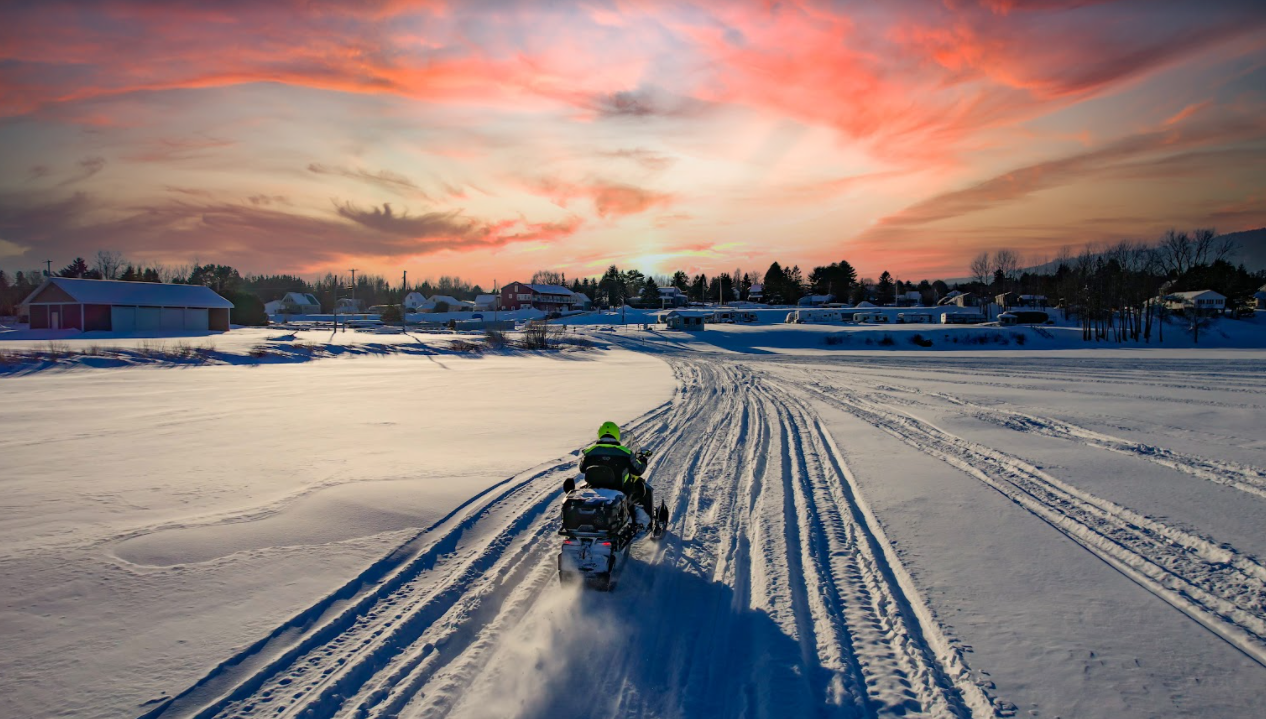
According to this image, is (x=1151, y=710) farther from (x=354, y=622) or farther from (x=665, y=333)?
(x=665, y=333)

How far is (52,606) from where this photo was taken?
15.1 ft

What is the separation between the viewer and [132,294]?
46875 mm

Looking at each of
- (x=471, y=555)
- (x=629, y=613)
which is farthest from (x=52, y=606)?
(x=629, y=613)

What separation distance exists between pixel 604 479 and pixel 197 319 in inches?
2283

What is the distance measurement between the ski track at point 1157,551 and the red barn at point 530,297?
103578 millimetres

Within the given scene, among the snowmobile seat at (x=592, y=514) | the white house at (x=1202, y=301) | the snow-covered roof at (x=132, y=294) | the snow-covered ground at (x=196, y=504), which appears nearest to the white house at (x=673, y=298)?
the white house at (x=1202, y=301)

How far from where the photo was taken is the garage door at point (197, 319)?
4922 centimetres

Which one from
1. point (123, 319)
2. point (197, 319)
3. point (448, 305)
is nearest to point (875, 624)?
point (123, 319)

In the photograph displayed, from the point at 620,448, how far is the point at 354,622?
258 centimetres

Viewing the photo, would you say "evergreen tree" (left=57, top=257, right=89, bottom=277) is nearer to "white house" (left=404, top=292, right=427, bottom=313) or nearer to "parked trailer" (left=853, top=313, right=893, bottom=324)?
"white house" (left=404, top=292, right=427, bottom=313)

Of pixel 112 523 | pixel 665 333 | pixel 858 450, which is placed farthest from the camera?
pixel 665 333

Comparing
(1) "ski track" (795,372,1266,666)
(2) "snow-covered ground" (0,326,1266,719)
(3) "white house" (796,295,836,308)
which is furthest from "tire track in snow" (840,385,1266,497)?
(3) "white house" (796,295,836,308)

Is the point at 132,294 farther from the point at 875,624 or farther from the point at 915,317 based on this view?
the point at 915,317

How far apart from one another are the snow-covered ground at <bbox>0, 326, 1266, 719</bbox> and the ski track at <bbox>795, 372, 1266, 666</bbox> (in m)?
0.04
